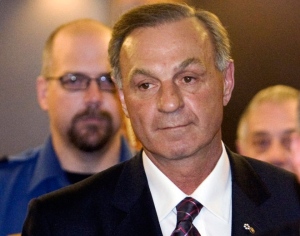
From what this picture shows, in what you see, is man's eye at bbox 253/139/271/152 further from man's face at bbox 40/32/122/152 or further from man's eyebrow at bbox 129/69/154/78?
man's eyebrow at bbox 129/69/154/78

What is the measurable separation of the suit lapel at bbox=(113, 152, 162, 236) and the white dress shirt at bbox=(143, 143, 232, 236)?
2 cm

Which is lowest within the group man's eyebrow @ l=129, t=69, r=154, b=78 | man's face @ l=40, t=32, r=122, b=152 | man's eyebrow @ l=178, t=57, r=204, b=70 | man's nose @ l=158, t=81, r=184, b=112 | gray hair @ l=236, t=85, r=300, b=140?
gray hair @ l=236, t=85, r=300, b=140

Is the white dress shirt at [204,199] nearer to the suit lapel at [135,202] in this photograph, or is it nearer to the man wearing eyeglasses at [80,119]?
the suit lapel at [135,202]

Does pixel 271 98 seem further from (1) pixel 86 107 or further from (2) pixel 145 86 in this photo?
(2) pixel 145 86

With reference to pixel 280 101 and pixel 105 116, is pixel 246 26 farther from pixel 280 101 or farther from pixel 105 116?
pixel 105 116

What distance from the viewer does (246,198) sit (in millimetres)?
→ 2693

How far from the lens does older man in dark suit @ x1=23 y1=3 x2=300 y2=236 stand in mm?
2602

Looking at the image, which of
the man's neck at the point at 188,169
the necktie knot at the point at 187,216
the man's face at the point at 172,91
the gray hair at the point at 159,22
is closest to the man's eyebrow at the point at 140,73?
the man's face at the point at 172,91

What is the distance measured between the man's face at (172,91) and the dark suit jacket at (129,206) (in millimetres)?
128

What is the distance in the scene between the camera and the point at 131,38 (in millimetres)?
2719

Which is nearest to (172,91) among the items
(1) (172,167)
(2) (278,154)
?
(1) (172,167)

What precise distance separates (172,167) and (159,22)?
1.34 feet

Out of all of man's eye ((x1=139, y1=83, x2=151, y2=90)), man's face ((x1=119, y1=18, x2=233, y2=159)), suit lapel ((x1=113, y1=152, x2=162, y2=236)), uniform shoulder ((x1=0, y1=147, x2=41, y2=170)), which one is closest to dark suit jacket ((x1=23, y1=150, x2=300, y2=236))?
suit lapel ((x1=113, y1=152, x2=162, y2=236))

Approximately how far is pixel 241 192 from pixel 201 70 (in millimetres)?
364
